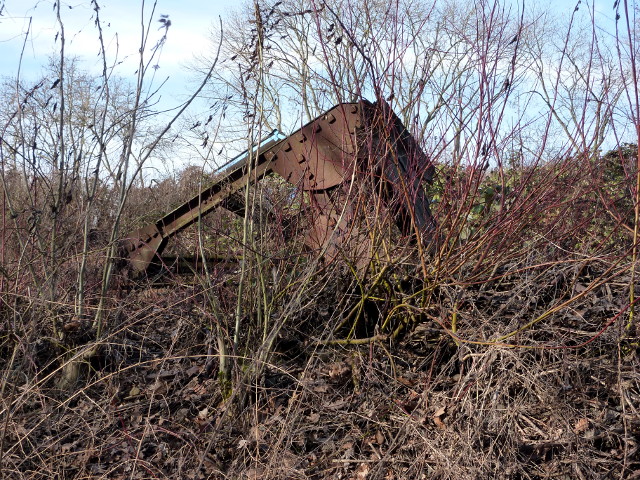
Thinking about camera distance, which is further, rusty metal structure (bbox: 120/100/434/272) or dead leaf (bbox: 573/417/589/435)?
rusty metal structure (bbox: 120/100/434/272)

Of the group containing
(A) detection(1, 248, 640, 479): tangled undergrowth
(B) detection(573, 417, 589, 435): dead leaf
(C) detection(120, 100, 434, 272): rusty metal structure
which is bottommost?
(B) detection(573, 417, 589, 435): dead leaf

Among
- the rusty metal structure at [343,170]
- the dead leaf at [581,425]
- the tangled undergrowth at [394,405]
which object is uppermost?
the rusty metal structure at [343,170]

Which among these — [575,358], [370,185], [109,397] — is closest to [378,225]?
[370,185]

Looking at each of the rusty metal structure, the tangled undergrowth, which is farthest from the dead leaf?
the rusty metal structure

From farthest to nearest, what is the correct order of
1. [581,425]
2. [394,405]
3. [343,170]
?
[343,170]
[394,405]
[581,425]

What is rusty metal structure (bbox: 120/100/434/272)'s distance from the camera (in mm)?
3996

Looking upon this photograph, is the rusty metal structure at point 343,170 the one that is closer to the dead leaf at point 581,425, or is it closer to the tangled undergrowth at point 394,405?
the tangled undergrowth at point 394,405

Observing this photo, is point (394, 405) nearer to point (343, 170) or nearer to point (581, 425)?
point (581, 425)

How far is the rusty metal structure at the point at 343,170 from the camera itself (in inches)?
157

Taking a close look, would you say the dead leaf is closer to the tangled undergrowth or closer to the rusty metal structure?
the tangled undergrowth

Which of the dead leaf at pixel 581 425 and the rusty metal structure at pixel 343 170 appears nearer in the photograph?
the dead leaf at pixel 581 425

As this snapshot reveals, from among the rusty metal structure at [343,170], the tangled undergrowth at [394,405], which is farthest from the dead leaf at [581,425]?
the rusty metal structure at [343,170]

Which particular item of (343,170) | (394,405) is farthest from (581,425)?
(343,170)

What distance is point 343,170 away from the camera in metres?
4.46
